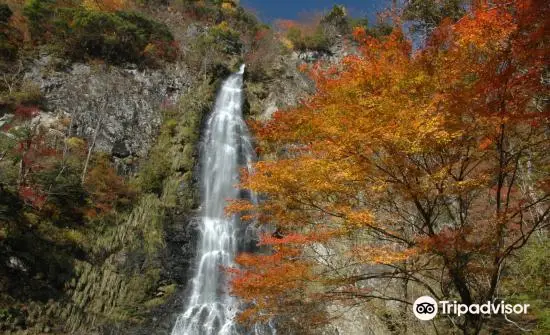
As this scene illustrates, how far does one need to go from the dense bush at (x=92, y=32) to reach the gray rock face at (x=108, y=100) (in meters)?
Answer: 1.32

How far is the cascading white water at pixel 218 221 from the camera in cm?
1382

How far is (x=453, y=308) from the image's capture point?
7.05m

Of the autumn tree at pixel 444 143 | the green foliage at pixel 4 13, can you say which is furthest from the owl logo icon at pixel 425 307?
the green foliage at pixel 4 13

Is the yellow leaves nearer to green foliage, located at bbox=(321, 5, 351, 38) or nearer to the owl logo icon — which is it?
the owl logo icon

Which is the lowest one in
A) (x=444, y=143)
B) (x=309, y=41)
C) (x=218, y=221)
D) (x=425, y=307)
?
(x=425, y=307)

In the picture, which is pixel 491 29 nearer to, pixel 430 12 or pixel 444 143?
pixel 444 143

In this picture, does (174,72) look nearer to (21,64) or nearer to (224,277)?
(21,64)

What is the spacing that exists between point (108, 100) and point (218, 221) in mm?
10347

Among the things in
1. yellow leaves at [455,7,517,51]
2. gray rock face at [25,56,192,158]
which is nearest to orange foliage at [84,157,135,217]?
gray rock face at [25,56,192,158]

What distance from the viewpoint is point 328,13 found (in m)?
38.2

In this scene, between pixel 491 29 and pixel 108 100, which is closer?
pixel 491 29

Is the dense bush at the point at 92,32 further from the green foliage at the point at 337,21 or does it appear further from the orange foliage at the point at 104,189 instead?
the green foliage at the point at 337,21

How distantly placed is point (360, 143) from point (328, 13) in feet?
117

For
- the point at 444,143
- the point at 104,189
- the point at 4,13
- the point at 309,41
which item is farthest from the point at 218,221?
the point at 309,41
